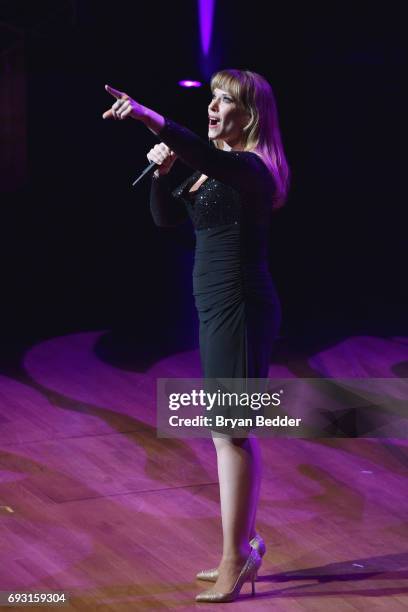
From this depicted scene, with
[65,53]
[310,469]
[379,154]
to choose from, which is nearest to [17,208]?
[65,53]

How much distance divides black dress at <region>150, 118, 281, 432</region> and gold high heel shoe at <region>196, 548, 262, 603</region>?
1.50 ft

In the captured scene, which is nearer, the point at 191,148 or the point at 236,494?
the point at 191,148

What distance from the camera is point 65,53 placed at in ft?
21.0

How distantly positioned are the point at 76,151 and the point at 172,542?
4511 mm

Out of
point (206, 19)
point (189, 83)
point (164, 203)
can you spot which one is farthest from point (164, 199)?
point (189, 83)

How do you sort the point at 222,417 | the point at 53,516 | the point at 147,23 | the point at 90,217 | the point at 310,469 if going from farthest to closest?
the point at 90,217
the point at 147,23
the point at 310,469
the point at 53,516
the point at 222,417

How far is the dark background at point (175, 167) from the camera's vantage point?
6.12m

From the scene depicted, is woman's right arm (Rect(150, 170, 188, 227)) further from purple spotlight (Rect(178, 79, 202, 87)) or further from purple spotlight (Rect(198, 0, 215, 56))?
purple spotlight (Rect(178, 79, 202, 87))

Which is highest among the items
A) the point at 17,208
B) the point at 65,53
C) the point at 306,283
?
the point at 65,53

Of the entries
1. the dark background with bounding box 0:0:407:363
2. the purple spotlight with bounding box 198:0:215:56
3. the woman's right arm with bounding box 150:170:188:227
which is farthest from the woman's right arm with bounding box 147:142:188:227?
the purple spotlight with bounding box 198:0:215:56

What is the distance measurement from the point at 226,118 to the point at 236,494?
908mm

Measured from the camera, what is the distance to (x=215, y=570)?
8.16ft

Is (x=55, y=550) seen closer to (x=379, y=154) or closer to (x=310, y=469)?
(x=310, y=469)

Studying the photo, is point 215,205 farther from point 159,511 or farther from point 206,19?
point 206,19
